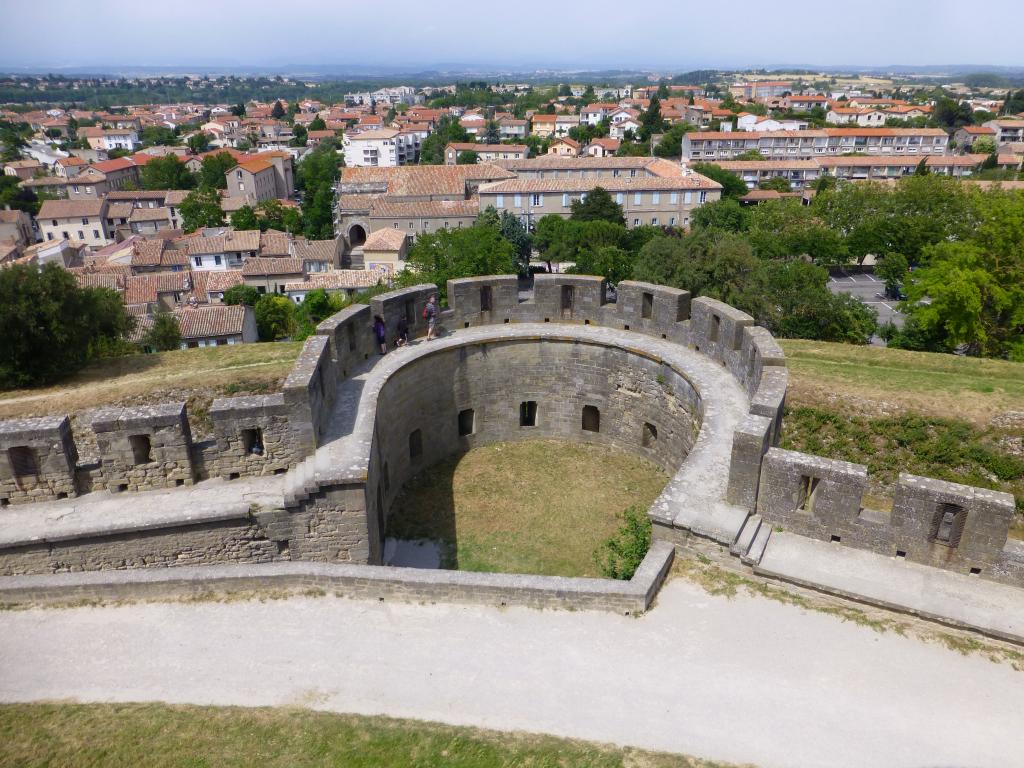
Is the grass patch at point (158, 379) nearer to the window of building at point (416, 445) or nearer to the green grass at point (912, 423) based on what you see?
the window of building at point (416, 445)

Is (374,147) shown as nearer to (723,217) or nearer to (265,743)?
(723,217)

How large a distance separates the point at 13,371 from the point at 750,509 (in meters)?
16.7

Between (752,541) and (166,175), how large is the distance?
112942 millimetres

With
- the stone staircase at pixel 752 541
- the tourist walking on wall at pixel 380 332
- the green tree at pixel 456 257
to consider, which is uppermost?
the tourist walking on wall at pixel 380 332

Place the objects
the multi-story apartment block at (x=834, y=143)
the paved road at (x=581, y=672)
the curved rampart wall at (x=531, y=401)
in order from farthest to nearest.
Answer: the multi-story apartment block at (x=834, y=143) → the curved rampart wall at (x=531, y=401) → the paved road at (x=581, y=672)

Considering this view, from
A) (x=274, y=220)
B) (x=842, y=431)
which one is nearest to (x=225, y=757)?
(x=842, y=431)

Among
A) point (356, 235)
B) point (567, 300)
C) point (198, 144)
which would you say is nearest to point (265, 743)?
point (567, 300)

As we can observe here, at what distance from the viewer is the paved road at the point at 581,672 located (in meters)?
6.75

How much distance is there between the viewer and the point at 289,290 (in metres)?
52.6

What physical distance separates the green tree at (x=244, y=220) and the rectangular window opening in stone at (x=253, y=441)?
248 ft

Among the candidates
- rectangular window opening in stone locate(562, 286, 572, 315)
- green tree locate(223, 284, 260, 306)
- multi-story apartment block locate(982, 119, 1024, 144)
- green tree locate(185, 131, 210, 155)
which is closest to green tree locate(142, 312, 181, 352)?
green tree locate(223, 284, 260, 306)

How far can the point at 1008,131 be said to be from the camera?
122 meters

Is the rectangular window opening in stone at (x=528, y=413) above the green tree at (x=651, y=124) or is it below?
below

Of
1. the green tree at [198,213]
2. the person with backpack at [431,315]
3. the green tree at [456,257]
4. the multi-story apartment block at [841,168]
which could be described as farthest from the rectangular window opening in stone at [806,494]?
the multi-story apartment block at [841,168]
